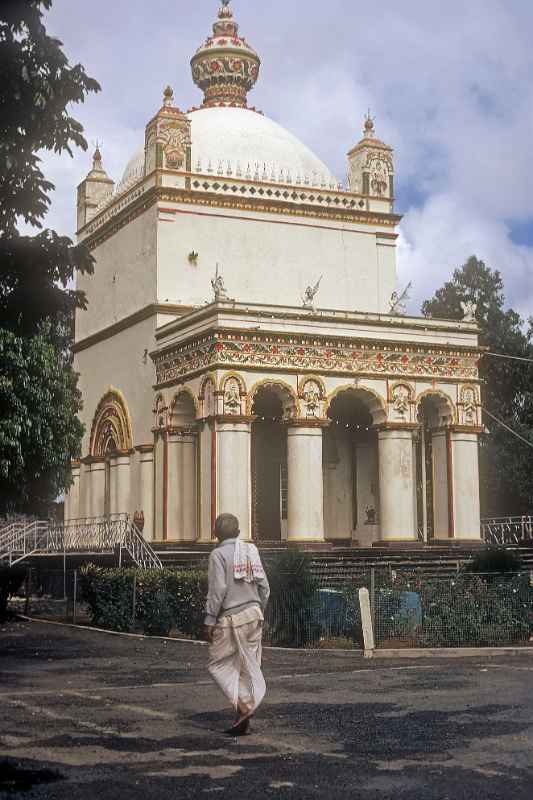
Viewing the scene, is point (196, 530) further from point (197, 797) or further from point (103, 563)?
point (197, 797)

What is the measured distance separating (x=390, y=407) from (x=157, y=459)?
6636 mm

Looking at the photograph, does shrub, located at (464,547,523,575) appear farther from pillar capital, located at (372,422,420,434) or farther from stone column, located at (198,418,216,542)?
pillar capital, located at (372,422,420,434)

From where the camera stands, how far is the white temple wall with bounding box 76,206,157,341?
33188mm

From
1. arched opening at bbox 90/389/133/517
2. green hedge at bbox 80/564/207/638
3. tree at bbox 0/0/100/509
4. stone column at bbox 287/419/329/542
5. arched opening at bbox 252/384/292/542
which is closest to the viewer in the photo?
tree at bbox 0/0/100/509

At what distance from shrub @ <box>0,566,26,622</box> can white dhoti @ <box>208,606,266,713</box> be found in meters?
15.9

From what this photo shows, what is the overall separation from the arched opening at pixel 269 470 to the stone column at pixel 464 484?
4845 millimetres

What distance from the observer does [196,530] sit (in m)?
30.6

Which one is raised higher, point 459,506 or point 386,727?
point 459,506

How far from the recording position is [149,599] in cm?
2102

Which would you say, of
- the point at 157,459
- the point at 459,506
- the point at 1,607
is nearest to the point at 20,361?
the point at 1,607

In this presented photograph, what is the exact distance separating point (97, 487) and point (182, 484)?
18.4 feet

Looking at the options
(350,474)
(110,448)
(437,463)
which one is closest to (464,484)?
(437,463)

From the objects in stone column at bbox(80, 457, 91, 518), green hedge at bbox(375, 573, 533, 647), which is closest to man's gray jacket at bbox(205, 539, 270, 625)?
green hedge at bbox(375, 573, 533, 647)

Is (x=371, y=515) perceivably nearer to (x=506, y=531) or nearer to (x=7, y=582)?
(x=506, y=531)
